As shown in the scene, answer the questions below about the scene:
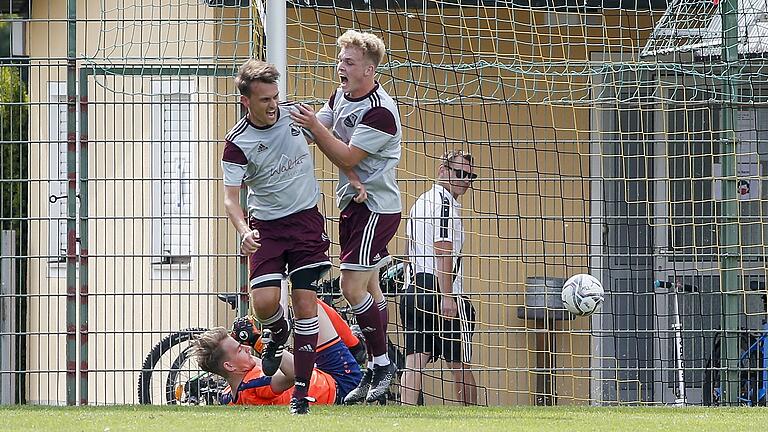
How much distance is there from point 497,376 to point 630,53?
9.53ft

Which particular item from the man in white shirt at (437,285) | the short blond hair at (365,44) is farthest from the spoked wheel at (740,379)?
the short blond hair at (365,44)

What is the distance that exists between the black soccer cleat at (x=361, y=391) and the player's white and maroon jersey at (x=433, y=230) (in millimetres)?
1587

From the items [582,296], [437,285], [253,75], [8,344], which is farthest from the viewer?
[8,344]

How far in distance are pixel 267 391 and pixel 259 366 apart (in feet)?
0.83

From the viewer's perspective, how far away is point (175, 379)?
909cm

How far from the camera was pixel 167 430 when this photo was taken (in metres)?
6.16

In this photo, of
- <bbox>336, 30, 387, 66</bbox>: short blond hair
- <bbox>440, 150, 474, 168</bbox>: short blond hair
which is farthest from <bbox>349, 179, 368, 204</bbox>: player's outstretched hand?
<bbox>440, 150, 474, 168</bbox>: short blond hair

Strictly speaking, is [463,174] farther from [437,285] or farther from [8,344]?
[8,344]

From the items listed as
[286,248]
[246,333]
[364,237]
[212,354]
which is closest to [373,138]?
[364,237]

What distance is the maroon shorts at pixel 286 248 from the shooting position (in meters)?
7.07

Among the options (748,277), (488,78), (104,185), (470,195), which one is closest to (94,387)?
(104,185)

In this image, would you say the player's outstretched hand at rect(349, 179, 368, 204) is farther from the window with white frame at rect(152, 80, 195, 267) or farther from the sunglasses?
the sunglasses

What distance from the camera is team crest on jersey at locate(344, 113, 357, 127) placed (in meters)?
7.30

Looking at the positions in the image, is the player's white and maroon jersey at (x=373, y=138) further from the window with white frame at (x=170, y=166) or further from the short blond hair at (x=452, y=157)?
the short blond hair at (x=452, y=157)
